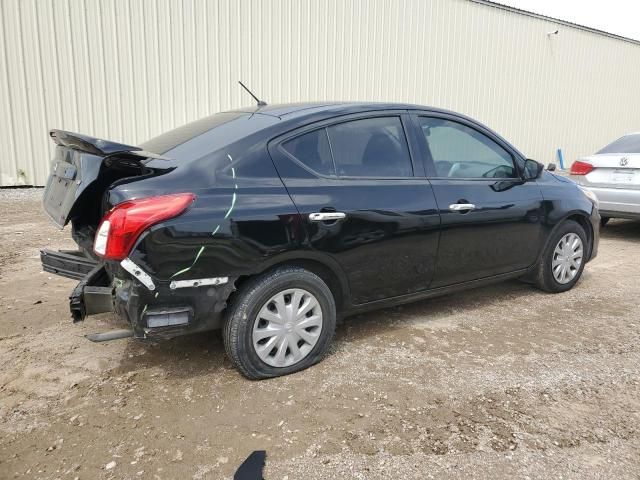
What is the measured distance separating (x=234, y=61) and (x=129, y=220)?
323 inches

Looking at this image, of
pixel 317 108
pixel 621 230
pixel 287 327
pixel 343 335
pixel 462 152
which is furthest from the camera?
pixel 621 230

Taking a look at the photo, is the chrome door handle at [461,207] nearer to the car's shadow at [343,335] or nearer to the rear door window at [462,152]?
the rear door window at [462,152]

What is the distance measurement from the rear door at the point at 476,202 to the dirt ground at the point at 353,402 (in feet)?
1.56

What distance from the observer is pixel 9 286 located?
14.9ft

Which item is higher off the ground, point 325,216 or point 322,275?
point 325,216

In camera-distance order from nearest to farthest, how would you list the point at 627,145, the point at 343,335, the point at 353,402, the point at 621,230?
the point at 353,402 < the point at 343,335 < the point at 627,145 < the point at 621,230

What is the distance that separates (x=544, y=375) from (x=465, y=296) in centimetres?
148

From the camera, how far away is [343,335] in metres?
3.68

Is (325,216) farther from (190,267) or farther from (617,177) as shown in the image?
(617,177)

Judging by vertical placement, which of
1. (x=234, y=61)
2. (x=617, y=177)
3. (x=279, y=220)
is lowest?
(x=279, y=220)

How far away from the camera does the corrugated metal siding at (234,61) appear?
8.66 m

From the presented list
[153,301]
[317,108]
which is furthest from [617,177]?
[153,301]

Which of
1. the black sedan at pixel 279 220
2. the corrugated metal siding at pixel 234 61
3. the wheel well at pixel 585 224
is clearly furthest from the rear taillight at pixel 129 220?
the corrugated metal siding at pixel 234 61

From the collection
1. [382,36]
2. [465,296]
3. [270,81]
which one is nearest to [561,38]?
[382,36]
